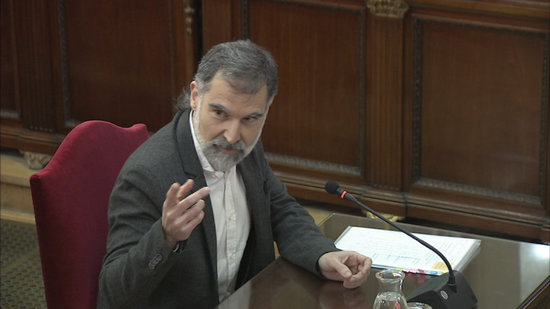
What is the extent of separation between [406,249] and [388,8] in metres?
1.62

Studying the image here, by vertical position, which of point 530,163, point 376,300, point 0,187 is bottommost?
point 0,187

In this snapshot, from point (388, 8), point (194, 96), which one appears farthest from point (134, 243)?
point (388, 8)

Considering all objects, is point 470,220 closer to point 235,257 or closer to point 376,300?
point 235,257

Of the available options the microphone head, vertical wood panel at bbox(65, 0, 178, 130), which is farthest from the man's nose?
vertical wood panel at bbox(65, 0, 178, 130)

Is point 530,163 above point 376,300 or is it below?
below

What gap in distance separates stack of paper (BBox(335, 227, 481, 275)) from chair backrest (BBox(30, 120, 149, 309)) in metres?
0.64

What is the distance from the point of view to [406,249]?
2.67m

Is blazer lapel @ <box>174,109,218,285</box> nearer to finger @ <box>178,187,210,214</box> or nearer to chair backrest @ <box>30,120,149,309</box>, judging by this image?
chair backrest @ <box>30,120,149,309</box>

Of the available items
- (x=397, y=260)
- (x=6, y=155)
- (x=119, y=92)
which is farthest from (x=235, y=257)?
(x=6, y=155)

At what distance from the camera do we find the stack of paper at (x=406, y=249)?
257 cm

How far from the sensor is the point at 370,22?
415 centimetres

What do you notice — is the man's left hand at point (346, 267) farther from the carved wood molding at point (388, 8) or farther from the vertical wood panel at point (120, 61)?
the vertical wood panel at point (120, 61)

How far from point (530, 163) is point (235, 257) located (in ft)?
5.67

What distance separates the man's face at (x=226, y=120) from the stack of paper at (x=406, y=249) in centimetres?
A: 41
